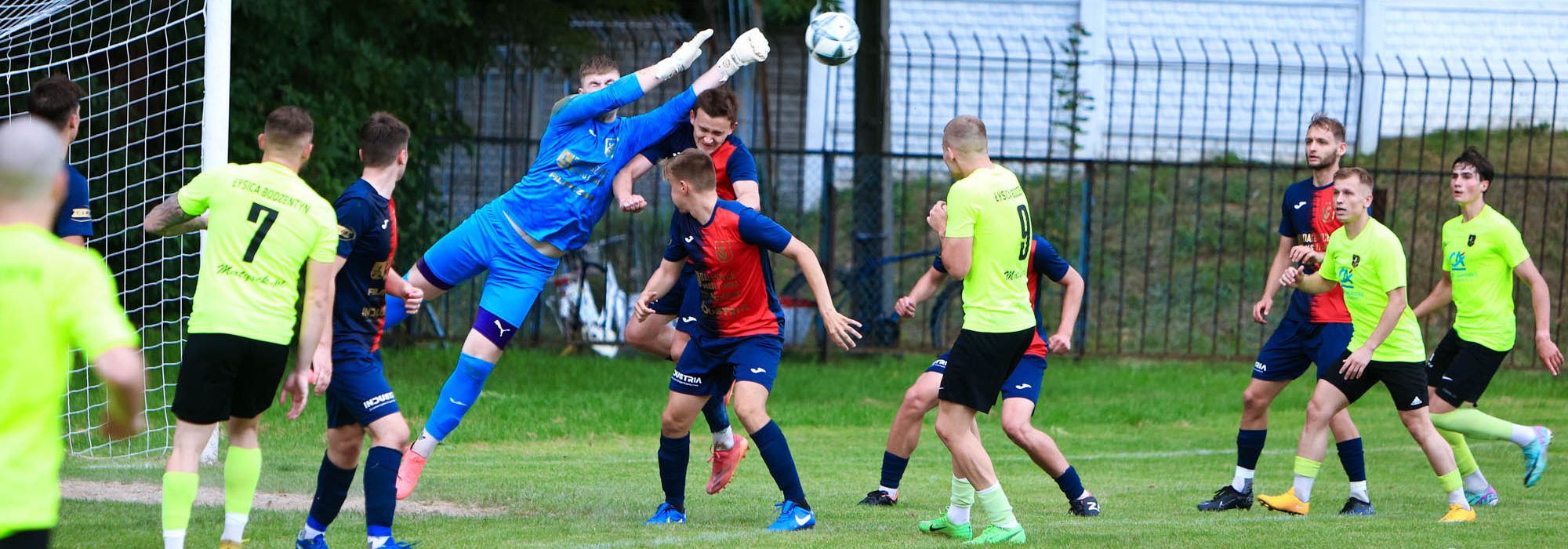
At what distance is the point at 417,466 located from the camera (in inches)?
239

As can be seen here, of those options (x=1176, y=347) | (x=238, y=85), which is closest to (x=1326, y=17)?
(x=1176, y=347)

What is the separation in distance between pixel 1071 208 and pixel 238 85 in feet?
33.6

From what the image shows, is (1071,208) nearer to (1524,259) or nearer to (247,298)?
(1524,259)

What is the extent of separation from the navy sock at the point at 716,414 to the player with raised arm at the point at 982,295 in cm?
141

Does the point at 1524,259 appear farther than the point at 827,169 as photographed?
No

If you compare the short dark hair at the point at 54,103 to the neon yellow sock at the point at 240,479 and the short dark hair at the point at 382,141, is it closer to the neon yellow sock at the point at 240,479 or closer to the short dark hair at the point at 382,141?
the short dark hair at the point at 382,141

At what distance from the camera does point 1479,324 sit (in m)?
7.51

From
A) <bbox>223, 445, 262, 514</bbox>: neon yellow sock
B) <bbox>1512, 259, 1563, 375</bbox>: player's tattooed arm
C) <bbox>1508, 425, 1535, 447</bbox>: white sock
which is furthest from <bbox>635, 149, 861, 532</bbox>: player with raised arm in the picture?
<bbox>1508, 425, 1535, 447</bbox>: white sock

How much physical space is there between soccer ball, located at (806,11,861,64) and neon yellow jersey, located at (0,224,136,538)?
4.63 metres

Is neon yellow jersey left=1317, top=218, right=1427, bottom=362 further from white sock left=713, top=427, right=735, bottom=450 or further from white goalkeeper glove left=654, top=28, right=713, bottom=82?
white goalkeeper glove left=654, top=28, right=713, bottom=82

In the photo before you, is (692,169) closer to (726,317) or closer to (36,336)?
(726,317)

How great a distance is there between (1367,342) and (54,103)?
5.80 meters

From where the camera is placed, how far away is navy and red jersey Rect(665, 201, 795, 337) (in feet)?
19.6

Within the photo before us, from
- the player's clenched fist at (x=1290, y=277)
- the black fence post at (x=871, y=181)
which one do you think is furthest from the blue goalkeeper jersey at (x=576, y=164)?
the black fence post at (x=871, y=181)
